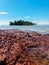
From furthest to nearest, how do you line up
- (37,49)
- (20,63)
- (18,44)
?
(18,44) < (37,49) < (20,63)

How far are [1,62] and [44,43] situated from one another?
866 millimetres

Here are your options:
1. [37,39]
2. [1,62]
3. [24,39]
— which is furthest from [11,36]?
[1,62]

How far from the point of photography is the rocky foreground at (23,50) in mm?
2572

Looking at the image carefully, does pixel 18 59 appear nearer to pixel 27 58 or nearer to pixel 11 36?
pixel 27 58

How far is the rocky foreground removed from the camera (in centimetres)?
257

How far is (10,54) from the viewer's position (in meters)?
2.70

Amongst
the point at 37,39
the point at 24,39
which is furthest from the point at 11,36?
the point at 37,39

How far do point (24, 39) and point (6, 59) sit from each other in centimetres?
66

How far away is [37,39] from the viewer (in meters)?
3.18

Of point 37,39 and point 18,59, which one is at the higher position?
point 37,39

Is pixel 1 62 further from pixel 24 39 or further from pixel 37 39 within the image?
pixel 37 39

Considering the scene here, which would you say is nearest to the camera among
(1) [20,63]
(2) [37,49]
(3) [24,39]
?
(1) [20,63]

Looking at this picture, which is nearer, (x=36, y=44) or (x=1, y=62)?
(x=1, y=62)

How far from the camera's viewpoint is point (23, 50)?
2.81 m
